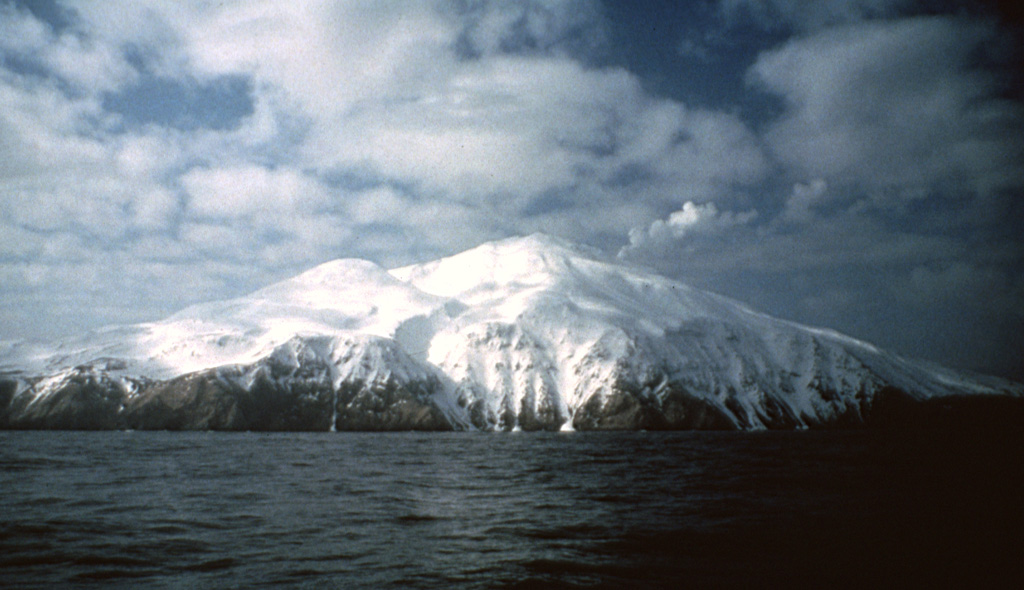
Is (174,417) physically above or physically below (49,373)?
below

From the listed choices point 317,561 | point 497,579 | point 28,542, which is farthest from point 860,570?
point 28,542

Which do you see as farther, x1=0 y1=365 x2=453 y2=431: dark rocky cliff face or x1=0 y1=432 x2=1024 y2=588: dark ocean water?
x1=0 y1=365 x2=453 y2=431: dark rocky cliff face

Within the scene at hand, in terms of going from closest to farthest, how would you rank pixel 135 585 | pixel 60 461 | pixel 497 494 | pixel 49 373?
pixel 135 585 → pixel 497 494 → pixel 60 461 → pixel 49 373

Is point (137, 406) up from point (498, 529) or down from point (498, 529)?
A: down

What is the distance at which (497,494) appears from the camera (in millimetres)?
42062

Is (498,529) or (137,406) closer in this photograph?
(498,529)

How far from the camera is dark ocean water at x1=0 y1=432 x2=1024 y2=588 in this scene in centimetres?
2131

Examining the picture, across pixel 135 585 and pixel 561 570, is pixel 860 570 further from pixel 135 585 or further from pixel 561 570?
pixel 135 585

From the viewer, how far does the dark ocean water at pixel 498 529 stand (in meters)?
21.3

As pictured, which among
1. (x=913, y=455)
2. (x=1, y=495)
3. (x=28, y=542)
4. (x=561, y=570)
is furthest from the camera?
(x=913, y=455)

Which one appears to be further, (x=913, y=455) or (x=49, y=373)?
(x=49, y=373)

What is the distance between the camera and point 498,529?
1161 inches

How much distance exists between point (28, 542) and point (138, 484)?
20684mm

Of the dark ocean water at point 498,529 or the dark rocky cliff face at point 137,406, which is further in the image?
the dark rocky cliff face at point 137,406
